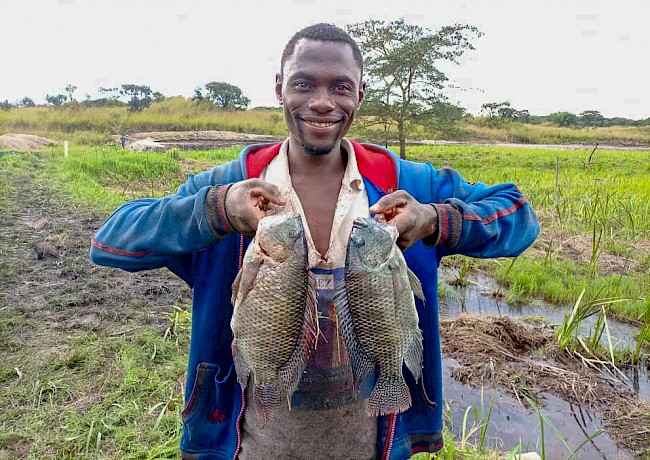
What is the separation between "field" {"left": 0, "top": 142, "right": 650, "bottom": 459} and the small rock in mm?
113

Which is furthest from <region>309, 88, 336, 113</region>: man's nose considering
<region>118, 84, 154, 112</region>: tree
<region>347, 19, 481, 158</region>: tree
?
<region>118, 84, 154, 112</region>: tree

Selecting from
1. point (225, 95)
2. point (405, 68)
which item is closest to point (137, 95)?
point (225, 95)

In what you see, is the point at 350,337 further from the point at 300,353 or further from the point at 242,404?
the point at 242,404

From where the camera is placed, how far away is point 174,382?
4098 millimetres

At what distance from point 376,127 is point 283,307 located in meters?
20.1

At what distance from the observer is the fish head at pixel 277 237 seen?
1674 mm

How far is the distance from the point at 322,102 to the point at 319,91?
0.07 m

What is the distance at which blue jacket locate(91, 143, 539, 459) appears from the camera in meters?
1.98

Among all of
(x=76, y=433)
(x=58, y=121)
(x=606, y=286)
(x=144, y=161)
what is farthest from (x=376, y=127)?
(x=58, y=121)

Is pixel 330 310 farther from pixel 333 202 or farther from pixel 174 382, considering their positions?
pixel 174 382

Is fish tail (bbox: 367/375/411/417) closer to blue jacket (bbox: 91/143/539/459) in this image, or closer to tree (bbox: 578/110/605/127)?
blue jacket (bbox: 91/143/539/459)

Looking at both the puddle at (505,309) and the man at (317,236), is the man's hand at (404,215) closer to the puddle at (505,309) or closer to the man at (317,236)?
the man at (317,236)

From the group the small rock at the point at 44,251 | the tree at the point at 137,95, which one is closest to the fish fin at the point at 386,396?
the small rock at the point at 44,251

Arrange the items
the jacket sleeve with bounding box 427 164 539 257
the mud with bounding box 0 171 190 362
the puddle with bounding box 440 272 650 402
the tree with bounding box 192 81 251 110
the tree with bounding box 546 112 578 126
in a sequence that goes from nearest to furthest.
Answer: the jacket sleeve with bounding box 427 164 539 257
the mud with bounding box 0 171 190 362
the puddle with bounding box 440 272 650 402
the tree with bounding box 192 81 251 110
the tree with bounding box 546 112 578 126
